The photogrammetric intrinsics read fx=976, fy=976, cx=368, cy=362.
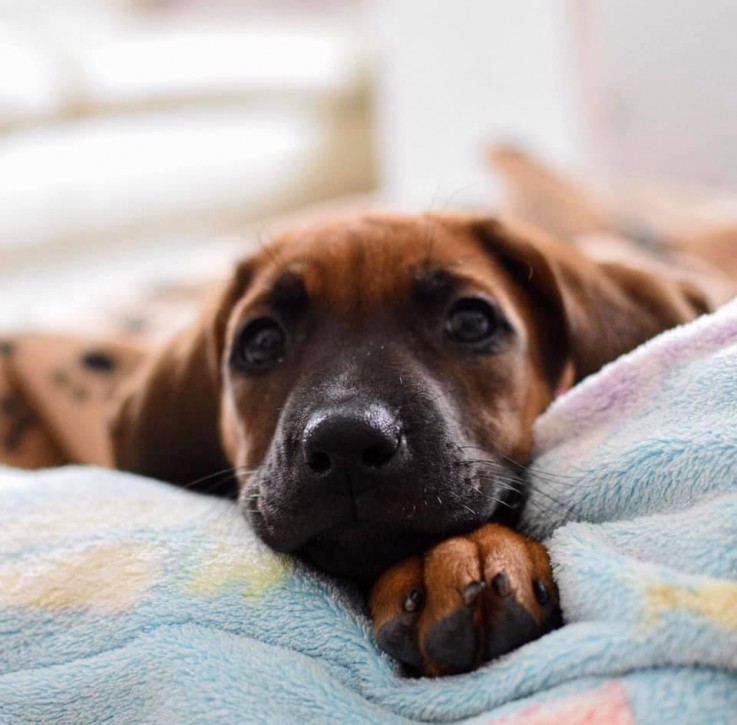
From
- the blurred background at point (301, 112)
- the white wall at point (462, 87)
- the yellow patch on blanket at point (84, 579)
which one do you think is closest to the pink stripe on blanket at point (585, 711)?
the yellow patch on blanket at point (84, 579)

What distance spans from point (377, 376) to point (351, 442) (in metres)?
0.20

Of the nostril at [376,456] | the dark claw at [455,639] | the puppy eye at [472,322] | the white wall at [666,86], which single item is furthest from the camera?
the white wall at [666,86]

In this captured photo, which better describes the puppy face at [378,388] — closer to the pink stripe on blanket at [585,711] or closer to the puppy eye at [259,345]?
the puppy eye at [259,345]

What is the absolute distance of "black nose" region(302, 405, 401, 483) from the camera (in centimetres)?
136

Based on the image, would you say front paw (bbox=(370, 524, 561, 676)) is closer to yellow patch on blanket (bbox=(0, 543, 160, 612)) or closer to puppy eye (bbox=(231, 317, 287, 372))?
yellow patch on blanket (bbox=(0, 543, 160, 612))

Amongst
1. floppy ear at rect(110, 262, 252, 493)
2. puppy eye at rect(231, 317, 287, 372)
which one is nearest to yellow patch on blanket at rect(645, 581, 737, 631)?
puppy eye at rect(231, 317, 287, 372)

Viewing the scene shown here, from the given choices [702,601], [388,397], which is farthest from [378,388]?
[702,601]

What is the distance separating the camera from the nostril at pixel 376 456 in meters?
1.37

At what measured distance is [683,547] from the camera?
3.81ft

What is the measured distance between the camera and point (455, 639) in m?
1.16

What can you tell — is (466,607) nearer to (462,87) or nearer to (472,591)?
(472,591)

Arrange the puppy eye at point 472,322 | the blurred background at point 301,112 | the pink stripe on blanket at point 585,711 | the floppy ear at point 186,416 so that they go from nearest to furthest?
the pink stripe on blanket at point 585,711 → the puppy eye at point 472,322 → the floppy ear at point 186,416 → the blurred background at point 301,112

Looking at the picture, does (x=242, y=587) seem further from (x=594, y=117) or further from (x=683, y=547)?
(x=594, y=117)

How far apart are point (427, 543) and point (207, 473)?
0.84 m
